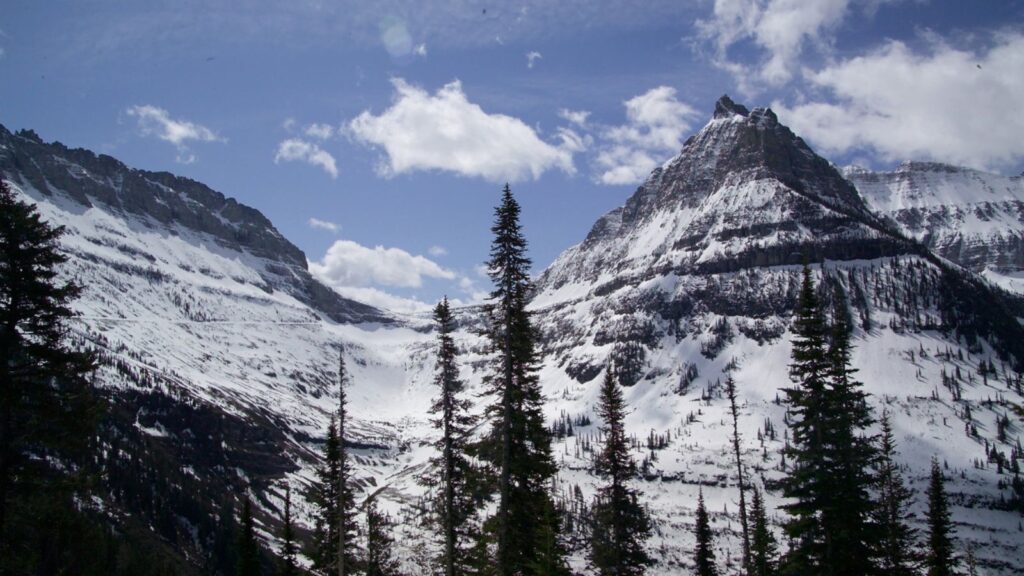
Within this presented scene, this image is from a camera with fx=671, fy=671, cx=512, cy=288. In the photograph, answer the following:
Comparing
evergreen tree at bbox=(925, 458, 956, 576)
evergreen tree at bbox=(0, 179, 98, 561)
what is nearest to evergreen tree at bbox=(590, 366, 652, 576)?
evergreen tree at bbox=(925, 458, 956, 576)

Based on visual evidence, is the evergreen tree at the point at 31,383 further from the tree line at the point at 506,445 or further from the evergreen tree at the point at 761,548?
the evergreen tree at the point at 761,548

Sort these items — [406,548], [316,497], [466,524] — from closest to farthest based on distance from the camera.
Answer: [466,524]
[316,497]
[406,548]

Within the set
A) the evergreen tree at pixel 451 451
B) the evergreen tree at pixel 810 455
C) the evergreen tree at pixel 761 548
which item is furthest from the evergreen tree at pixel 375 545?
the evergreen tree at pixel 761 548

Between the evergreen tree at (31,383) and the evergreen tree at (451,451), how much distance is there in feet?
44.5

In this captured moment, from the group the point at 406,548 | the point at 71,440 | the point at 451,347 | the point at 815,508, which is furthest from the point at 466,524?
the point at 406,548

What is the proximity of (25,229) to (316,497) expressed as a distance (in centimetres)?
2336

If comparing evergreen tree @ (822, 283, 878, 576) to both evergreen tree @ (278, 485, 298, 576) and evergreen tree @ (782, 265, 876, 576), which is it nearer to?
evergreen tree @ (782, 265, 876, 576)

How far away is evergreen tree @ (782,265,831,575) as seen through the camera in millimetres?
27547

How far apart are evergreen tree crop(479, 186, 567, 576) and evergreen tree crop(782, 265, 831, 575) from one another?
1013 cm

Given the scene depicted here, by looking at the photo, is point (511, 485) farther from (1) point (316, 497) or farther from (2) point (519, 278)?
(1) point (316, 497)

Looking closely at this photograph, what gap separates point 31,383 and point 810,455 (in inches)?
1103

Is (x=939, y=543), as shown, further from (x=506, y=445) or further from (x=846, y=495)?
(x=506, y=445)

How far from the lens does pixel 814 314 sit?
29.8 m

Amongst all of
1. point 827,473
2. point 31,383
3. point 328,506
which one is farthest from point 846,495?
point 31,383
